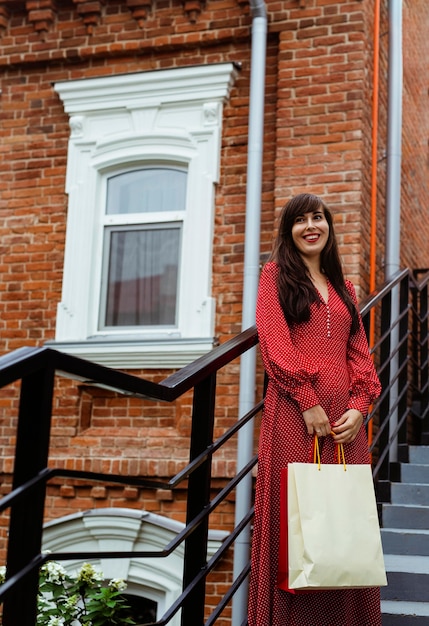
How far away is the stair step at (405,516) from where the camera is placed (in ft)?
13.8

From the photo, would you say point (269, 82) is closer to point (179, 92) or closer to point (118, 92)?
point (179, 92)

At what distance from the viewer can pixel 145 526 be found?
620 centimetres

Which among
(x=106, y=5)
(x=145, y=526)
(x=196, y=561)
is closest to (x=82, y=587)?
(x=196, y=561)

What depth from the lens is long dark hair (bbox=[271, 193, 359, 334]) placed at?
3000mm

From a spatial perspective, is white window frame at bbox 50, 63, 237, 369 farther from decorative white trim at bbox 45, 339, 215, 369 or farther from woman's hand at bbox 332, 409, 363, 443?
woman's hand at bbox 332, 409, 363, 443

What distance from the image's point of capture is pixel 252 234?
6207mm

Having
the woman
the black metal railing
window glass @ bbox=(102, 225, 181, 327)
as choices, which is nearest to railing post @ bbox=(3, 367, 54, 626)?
the black metal railing

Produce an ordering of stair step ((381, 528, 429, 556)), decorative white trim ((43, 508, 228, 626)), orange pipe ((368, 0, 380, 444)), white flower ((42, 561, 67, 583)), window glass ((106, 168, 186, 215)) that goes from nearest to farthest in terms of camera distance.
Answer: white flower ((42, 561, 67, 583))
stair step ((381, 528, 429, 556))
decorative white trim ((43, 508, 228, 626))
orange pipe ((368, 0, 380, 444))
window glass ((106, 168, 186, 215))

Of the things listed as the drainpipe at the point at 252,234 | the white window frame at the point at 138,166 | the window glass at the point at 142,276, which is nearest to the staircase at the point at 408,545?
the drainpipe at the point at 252,234

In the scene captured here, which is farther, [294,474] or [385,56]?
[385,56]

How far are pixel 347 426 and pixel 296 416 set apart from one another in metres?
0.18

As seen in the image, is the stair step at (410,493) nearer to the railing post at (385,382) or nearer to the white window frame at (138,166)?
the railing post at (385,382)

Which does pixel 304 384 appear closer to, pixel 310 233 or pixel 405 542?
pixel 310 233

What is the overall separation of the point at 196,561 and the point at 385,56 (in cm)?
540
